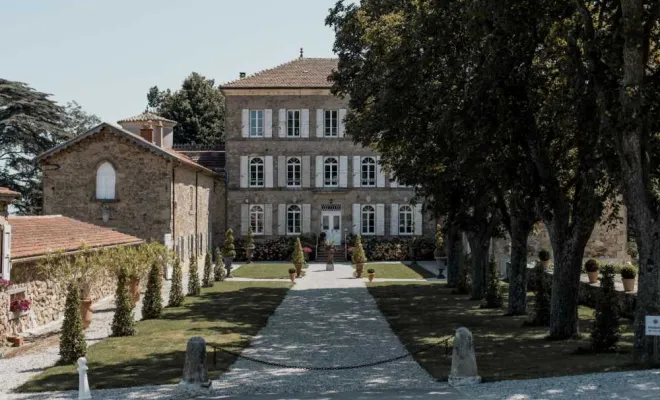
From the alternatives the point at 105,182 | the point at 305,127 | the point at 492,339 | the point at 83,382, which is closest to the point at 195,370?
the point at 83,382

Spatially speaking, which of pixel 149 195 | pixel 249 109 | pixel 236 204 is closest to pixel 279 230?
pixel 236 204

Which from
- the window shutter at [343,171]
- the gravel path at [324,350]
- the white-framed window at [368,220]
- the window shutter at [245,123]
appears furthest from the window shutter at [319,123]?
the gravel path at [324,350]

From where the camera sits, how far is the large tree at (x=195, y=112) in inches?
2477

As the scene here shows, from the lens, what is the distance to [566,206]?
1531 cm

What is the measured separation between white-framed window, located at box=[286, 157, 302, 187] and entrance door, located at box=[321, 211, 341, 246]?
8.04ft

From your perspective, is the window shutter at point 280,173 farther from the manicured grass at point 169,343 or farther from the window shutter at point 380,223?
the manicured grass at point 169,343

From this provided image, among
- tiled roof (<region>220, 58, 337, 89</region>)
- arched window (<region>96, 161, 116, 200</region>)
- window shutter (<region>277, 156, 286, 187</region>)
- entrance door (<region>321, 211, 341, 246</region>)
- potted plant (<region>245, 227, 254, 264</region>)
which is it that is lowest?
potted plant (<region>245, 227, 254, 264</region>)

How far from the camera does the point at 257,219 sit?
44656mm

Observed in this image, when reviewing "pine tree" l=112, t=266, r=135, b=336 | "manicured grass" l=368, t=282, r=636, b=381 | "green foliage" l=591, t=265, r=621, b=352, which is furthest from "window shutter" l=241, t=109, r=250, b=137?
"green foliage" l=591, t=265, r=621, b=352

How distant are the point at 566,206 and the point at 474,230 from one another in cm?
876

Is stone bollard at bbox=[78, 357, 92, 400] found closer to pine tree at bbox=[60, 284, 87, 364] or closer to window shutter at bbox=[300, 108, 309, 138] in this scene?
pine tree at bbox=[60, 284, 87, 364]

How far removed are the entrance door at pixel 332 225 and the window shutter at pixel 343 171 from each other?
5.84ft

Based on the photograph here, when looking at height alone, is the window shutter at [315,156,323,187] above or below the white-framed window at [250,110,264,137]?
below

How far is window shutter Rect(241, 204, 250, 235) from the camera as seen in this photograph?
44.4m
